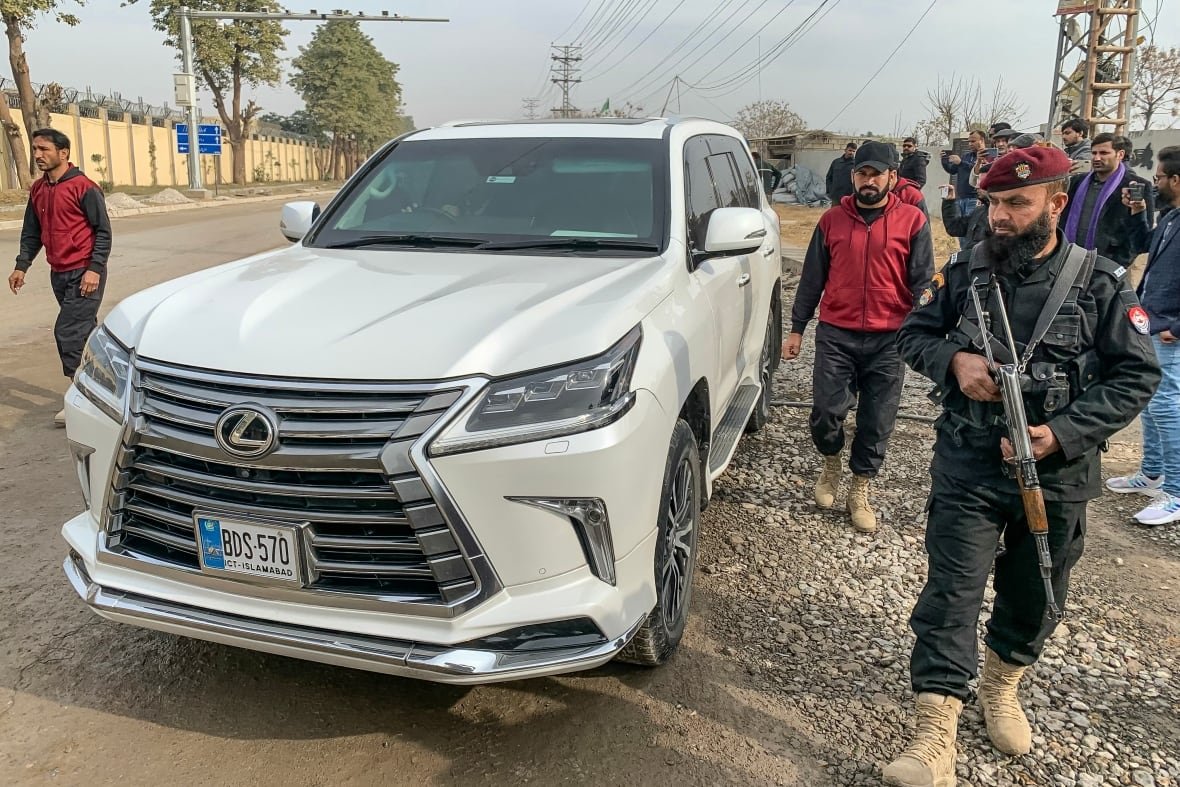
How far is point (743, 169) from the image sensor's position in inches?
220

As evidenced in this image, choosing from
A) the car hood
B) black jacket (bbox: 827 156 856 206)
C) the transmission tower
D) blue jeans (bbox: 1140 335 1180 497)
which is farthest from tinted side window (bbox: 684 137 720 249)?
the transmission tower

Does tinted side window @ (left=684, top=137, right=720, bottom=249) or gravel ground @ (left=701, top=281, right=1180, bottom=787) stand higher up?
tinted side window @ (left=684, top=137, right=720, bottom=249)

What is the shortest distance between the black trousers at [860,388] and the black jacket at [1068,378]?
1.68 m

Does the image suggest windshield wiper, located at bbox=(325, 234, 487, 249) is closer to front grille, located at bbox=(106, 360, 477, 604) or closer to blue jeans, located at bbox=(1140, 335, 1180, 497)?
front grille, located at bbox=(106, 360, 477, 604)

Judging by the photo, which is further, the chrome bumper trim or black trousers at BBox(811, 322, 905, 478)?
black trousers at BBox(811, 322, 905, 478)

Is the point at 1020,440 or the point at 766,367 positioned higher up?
the point at 1020,440

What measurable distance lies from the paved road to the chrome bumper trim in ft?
1.39

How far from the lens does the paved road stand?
2598mm

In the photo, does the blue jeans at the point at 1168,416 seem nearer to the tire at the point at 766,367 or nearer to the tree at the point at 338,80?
the tire at the point at 766,367

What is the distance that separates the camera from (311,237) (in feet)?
13.3

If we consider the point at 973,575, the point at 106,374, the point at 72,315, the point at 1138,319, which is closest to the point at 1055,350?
the point at 1138,319

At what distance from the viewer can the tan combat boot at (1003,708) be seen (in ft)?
8.95

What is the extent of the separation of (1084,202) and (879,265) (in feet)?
9.15

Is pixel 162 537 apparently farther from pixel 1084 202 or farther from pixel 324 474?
pixel 1084 202
